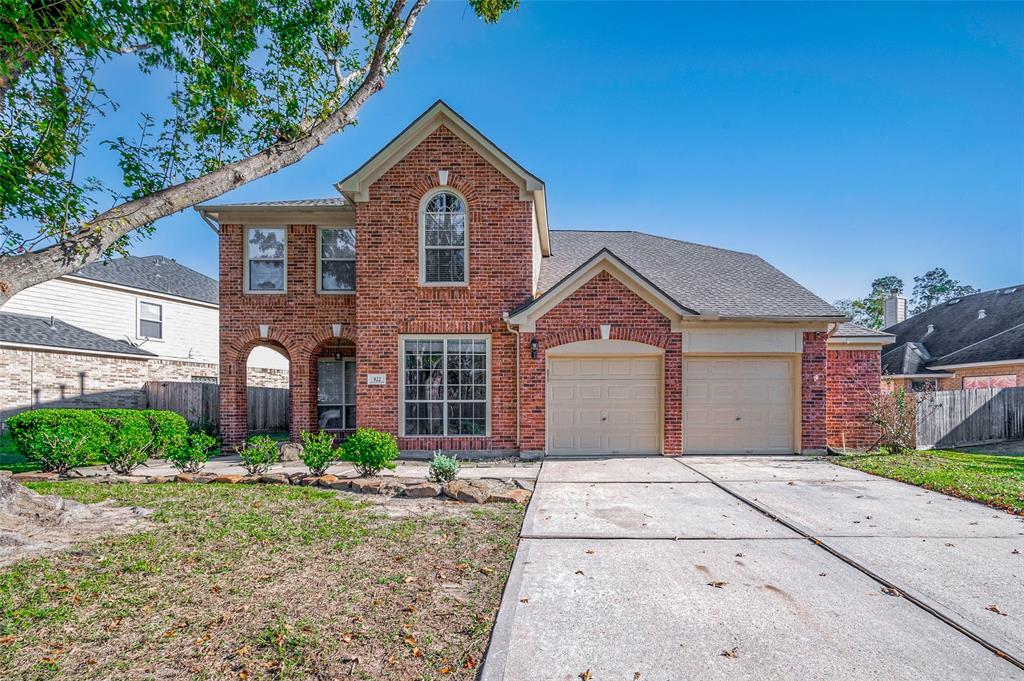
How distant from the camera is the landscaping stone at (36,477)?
8.66 metres

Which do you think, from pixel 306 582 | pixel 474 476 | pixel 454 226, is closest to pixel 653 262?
pixel 454 226

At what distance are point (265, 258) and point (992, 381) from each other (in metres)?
26.7

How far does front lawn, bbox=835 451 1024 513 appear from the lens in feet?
25.1

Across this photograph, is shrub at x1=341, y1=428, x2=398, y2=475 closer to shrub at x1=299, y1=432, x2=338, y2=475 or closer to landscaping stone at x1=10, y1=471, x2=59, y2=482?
shrub at x1=299, y1=432, x2=338, y2=475

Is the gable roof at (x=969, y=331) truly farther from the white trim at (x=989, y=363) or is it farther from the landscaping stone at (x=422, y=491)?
the landscaping stone at (x=422, y=491)

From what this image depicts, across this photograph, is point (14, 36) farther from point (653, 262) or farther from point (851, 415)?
point (851, 415)

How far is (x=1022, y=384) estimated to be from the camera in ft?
61.6

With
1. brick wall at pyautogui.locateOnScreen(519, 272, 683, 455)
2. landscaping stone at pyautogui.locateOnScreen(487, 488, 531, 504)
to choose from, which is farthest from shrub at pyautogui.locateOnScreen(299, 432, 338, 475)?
brick wall at pyautogui.locateOnScreen(519, 272, 683, 455)

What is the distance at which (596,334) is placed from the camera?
36.9 feet

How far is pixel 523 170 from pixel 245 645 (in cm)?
1004

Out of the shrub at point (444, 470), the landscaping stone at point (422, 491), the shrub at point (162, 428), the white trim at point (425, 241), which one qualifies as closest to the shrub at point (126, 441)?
the shrub at point (162, 428)

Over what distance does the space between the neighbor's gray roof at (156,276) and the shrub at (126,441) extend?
12349 millimetres

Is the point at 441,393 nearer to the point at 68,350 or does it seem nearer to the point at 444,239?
the point at 444,239

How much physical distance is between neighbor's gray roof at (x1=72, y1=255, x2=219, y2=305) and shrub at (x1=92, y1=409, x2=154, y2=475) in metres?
12.3
